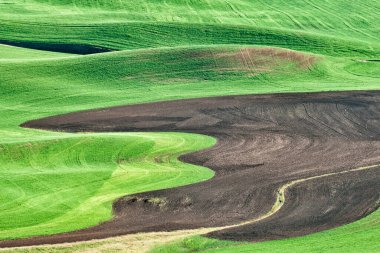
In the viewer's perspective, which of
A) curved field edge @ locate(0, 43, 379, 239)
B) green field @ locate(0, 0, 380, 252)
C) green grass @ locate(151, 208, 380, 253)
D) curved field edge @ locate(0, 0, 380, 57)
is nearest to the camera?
green grass @ locate(151, 208, 380, 253)

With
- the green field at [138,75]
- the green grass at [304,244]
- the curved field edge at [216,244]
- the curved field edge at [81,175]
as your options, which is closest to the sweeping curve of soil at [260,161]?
the curved field edge at [216,244]

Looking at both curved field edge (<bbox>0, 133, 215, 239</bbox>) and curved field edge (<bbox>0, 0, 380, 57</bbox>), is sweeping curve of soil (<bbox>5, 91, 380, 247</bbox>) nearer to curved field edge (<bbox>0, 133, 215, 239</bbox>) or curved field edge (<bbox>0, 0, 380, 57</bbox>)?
curved field edge (<bbox>0, 133, 215, 239</bbox>)

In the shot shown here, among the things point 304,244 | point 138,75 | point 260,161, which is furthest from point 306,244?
point 138,75

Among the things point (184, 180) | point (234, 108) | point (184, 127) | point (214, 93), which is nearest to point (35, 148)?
point (184, 180)

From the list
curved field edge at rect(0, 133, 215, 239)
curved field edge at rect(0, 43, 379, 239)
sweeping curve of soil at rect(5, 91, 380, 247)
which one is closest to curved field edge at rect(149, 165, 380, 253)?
sweeping curve of soil at rect(5, 91, 380, 247)

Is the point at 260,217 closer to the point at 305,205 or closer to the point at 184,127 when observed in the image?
the point at 305,205
